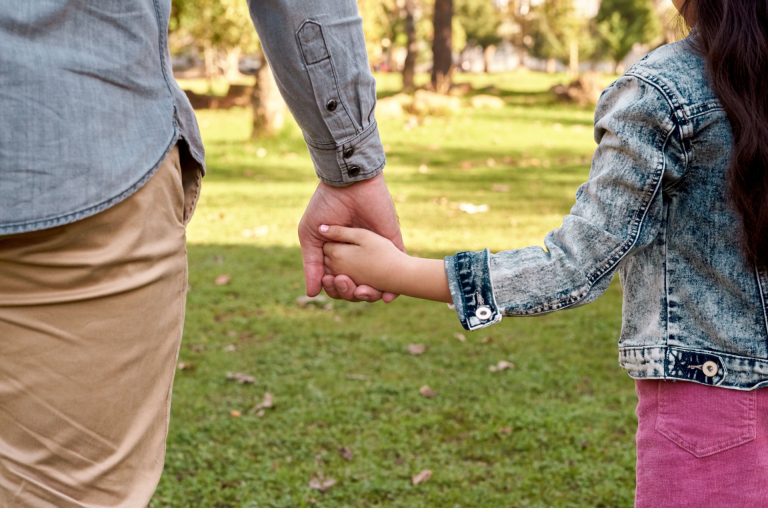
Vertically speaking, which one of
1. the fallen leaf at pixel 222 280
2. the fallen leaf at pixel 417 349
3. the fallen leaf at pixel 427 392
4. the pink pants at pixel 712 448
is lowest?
the fallen leaf at pixel 222 280

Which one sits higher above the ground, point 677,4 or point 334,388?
point 677,4

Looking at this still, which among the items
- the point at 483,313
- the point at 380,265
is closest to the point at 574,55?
the point at 380,265

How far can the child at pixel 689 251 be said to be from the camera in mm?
1613

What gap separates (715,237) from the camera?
65.0 inches

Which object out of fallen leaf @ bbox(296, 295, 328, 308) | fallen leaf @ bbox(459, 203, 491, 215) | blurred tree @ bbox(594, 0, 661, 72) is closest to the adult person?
fallen leaf @ bbox(296, 295, 328, 308)

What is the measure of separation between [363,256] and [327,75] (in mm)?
418

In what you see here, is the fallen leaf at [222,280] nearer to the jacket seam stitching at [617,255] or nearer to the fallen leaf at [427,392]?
the fallen leaf at [427,392]

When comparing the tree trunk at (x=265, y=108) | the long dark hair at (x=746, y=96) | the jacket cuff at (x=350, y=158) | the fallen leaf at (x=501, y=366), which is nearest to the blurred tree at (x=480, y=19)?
the tree trunk at (x=265, y=108)

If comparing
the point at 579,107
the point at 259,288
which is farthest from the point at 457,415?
the point at 579,107

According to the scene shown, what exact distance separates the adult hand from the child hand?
0.07 ft

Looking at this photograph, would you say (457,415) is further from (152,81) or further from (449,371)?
(152,81)

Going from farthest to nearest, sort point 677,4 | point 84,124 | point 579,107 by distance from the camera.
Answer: point 579,107, point 677,4, point 84,124

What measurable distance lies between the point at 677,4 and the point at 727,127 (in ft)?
0.91

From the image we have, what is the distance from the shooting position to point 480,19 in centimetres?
→ 4741
